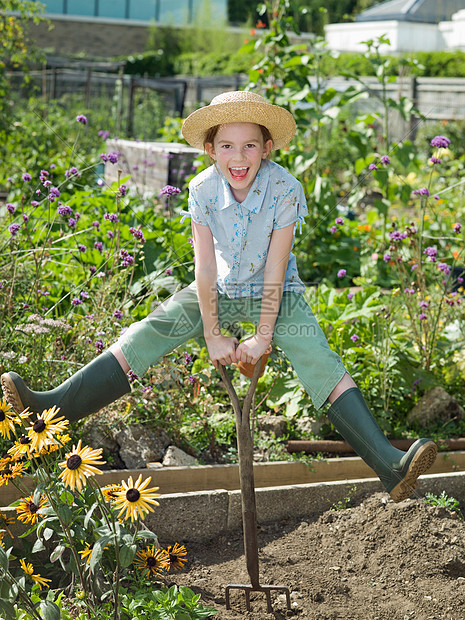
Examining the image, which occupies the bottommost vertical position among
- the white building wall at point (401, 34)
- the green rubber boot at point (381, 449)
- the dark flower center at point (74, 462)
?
the green rubber boot at point (381, 449)

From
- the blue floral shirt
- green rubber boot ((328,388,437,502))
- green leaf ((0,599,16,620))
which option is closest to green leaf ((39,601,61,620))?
green leaf ((0,599,16,620))

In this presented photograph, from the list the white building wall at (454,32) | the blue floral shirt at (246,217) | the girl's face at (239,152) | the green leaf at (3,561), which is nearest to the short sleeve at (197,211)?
the blue floral shirt at (246,217)

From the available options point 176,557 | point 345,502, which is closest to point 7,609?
point 176,557

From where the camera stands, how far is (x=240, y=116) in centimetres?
211

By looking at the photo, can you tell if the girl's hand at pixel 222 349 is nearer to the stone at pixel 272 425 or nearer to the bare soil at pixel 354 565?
the bare soil at pixel 354 565

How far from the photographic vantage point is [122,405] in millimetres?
2895

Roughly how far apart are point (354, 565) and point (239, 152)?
140cm

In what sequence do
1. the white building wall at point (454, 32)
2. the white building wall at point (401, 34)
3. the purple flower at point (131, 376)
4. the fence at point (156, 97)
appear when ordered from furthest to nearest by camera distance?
the white building wall at point (401, 34), the white building wall at point (454, 32), the fence at point (156, 97), the purple flower at point (131, 376)

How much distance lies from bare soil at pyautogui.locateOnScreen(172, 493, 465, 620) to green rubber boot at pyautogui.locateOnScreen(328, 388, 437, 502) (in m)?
0.35

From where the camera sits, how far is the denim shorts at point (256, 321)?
2123 millimetres

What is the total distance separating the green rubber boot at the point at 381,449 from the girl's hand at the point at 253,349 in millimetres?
279

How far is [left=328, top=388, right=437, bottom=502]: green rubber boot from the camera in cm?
197

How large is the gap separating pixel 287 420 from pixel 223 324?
900 mm

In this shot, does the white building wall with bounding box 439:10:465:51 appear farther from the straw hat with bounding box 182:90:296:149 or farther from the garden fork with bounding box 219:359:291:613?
the garden fork with bounding box 219:359:291:613
